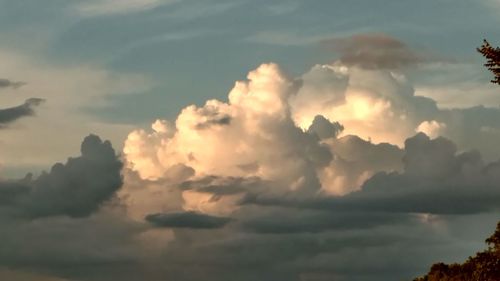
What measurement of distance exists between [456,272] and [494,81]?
3136 inches

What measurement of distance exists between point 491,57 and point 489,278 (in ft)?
32.8

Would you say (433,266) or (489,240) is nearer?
(489,240)

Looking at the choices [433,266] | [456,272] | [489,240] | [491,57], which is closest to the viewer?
[491,57]

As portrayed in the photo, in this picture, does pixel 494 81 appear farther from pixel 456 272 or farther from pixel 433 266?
pixel 433 266

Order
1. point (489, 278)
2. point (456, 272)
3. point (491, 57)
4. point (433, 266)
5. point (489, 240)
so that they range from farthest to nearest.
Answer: point (433, 266), point (456, 272), point (489, 240), point (489, 278), point (491, 57)

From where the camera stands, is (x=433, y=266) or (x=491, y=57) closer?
(x=491, y=57)

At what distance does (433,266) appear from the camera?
131 m

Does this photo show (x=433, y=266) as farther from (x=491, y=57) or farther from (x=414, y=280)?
(x=491, y=57)

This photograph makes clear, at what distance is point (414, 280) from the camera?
139000 mm

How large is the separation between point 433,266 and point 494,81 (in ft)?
288

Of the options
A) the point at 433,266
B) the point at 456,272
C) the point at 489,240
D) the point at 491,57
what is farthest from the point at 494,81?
the point at 433,266

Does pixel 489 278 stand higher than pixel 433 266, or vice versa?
pixel 433 266

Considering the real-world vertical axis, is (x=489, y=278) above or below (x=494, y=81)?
below

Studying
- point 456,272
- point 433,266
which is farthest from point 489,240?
point 433,266
